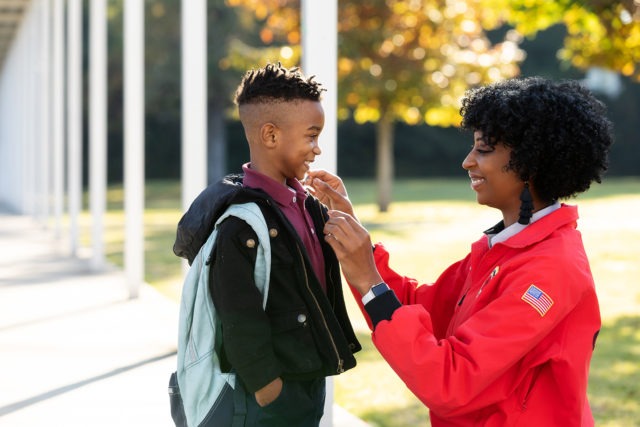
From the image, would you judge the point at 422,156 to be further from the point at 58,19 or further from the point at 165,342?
the point at 165,342

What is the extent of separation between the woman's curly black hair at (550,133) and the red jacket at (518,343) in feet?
0.32

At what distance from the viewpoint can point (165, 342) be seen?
228 inches

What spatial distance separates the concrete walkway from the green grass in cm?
76

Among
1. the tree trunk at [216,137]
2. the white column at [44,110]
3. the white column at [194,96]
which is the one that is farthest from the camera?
the tree trunk at [216,137]

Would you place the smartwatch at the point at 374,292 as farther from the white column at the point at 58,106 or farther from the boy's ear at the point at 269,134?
the white column at the point at 58,106

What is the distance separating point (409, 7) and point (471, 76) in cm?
205

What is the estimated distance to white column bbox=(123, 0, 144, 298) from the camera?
7.07 metres

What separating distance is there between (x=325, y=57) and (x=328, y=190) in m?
1.27

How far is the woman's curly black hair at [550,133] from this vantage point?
86.0 inches

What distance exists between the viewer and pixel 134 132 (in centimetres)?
727


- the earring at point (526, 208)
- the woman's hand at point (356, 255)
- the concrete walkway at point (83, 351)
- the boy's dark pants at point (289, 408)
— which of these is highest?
the earring at point (526, 208)

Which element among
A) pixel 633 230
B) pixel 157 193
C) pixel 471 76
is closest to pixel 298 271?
pixel 633 230

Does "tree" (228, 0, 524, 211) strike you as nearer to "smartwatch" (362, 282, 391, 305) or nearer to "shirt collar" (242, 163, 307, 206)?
"shirt collar" (242, 163, 307, 206)

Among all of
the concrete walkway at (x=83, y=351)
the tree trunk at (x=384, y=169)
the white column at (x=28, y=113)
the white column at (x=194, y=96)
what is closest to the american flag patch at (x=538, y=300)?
the concrete walkway at (x=83, y=351)
